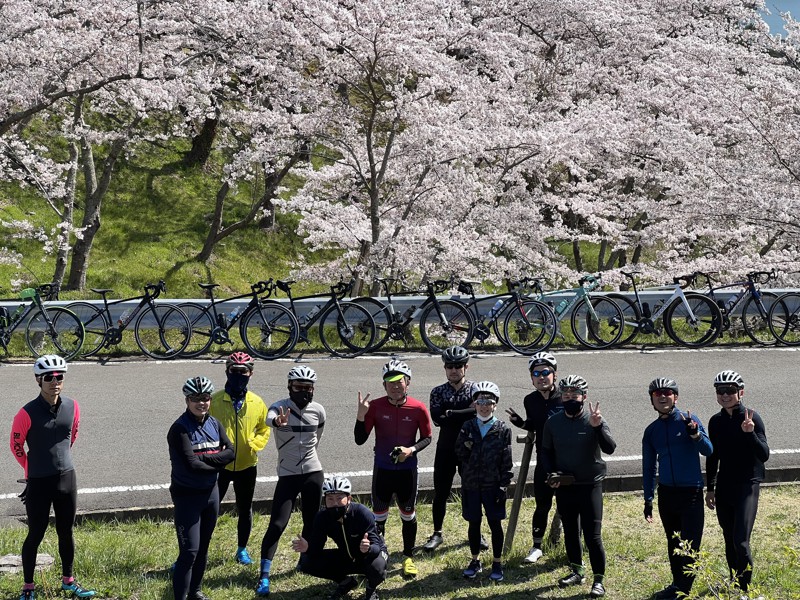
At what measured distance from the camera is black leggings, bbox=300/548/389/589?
7.16 metres

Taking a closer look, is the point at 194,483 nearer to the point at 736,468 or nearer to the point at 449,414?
the point at 449,414

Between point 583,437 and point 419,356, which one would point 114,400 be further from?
point 583,437

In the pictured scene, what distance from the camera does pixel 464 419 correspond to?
8.12 metres

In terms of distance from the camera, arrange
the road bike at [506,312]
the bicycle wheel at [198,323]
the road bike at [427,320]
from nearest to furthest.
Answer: the bicycle wheel at [198,323], the road bike at [427,320], the road bike at [506,312]

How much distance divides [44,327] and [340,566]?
30.5 feet

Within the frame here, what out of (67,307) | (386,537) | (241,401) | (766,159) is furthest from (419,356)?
(766,159)

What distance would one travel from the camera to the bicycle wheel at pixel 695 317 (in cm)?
1611

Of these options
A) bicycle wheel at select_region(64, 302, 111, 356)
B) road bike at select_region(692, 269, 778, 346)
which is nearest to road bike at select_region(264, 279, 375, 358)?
bicycle wheel at select_region(64, 302, 111, 356)

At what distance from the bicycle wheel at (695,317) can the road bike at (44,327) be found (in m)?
9.96

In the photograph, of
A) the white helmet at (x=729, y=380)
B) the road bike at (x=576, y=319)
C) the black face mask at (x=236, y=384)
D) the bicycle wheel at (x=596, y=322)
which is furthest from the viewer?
the bicycle wheel at (x=596, y=322)

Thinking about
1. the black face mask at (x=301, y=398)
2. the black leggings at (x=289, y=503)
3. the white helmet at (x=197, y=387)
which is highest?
the white helmet at (x=197, y=387)

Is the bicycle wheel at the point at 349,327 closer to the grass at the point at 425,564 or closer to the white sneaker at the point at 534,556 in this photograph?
the grass at the point at 425,564

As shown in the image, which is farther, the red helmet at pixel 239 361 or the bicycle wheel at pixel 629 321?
the bicycle wheel at pixel 629 321

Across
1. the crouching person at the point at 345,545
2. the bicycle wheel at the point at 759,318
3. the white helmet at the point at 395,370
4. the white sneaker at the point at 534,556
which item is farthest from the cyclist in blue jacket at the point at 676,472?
the bicycle wheel at the point at 759,318
